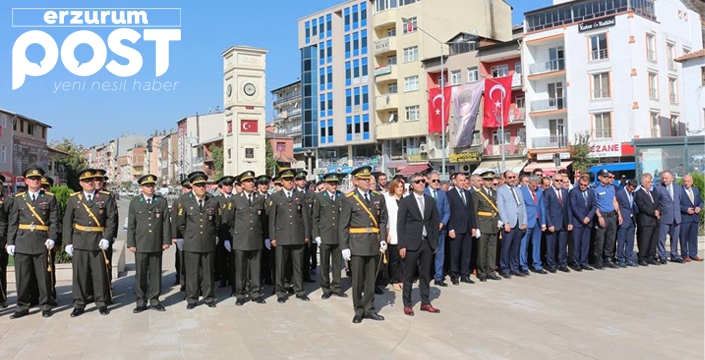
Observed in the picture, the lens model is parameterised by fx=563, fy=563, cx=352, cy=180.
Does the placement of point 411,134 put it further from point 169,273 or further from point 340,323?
point 340,323

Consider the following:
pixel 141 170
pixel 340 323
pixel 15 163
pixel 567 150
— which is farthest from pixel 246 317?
pixel 141 170

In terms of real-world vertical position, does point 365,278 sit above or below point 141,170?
below

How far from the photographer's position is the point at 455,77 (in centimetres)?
4716

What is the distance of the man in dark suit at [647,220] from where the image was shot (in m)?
12.0

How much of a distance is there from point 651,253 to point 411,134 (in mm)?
39413

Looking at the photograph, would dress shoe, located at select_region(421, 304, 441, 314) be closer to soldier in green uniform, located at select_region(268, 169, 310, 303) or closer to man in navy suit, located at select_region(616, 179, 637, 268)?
soldier in green uniform, located at select_region(268, 169, 310, 303)

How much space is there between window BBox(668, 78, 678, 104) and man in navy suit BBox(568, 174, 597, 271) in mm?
32533

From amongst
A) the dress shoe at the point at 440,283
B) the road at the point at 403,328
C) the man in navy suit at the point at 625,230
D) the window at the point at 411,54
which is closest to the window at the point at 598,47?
the window at the point at 411,54

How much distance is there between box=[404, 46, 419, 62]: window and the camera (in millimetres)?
51188

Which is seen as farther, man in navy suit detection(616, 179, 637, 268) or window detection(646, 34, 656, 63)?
window detection(646, 34, 656, 63)

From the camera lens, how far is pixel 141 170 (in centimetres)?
14275

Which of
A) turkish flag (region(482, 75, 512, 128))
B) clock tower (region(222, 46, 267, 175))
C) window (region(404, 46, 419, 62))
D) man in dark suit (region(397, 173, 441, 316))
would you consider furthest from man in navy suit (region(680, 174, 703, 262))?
window (region(404, 46, 419, 62))

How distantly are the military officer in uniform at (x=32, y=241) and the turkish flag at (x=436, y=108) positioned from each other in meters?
40.7

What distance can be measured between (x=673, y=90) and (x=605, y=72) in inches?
230
